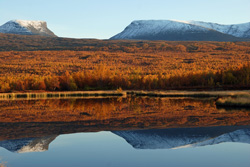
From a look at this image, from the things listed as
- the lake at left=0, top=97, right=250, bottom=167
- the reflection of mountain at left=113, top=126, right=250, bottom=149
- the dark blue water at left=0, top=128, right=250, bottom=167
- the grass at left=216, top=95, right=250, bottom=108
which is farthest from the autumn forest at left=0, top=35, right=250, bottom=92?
the dark blue water at left=0, top=128, right=250, bottom=167

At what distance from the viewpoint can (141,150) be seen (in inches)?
598

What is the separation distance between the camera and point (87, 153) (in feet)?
48.3

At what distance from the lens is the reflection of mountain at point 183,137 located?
16.4 m

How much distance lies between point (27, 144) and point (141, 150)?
18.1ft

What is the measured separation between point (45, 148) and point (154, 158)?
5.18 m

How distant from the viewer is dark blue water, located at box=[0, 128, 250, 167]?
1287cm

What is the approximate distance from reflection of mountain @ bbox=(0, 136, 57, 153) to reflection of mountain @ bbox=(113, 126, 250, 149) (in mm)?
4108

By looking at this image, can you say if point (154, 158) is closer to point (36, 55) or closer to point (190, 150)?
point (190, 150)

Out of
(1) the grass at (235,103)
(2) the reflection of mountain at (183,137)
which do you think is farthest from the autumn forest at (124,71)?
(2) the reflection of mountain at (183,137)

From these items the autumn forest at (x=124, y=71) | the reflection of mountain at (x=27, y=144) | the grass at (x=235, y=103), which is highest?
the reflection of mountain at (x=27, y=144)

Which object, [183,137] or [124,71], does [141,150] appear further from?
[124,71]

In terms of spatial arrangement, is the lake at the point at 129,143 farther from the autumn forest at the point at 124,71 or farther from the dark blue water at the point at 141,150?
the autumn forest at the point at 124,71

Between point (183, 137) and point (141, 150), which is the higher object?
point (141, 150)

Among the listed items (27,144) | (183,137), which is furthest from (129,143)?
(27,144)
